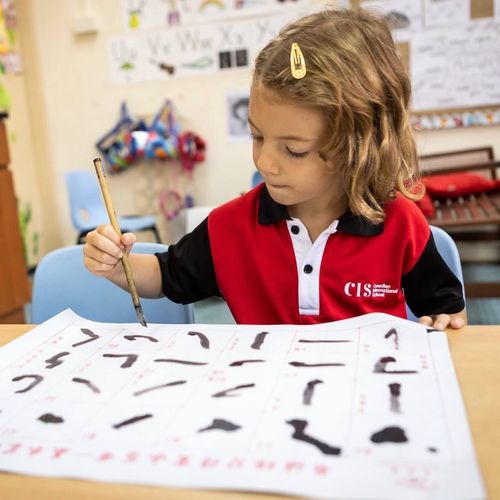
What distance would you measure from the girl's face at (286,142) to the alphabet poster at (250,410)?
20 centimetres

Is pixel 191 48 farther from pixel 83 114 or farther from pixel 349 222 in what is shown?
pixel 349 222

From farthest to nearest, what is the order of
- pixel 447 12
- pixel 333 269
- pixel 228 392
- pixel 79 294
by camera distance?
pixel 447 12, pixel 79 294, pixel 333 269, pixel 228 392

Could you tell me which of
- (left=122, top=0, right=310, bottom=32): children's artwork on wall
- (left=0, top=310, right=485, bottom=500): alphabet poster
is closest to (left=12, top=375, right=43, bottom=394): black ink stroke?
(left=0, top=310, right=485, bottom=500): alphabet poster

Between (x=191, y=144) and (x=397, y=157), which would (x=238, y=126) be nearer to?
(x=191, y=144)

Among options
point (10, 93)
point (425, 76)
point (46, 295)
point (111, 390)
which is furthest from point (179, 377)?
point (10, 93)

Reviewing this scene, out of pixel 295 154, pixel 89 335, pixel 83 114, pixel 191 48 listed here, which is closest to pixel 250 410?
pixel 89 335

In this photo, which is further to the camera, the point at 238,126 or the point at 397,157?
the point at 238,126

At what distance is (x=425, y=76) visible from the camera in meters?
2.77

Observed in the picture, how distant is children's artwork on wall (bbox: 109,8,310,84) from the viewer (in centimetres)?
295

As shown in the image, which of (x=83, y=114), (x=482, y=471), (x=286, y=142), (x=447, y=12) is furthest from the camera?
(x=83, y=114)

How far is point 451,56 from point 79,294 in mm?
2360

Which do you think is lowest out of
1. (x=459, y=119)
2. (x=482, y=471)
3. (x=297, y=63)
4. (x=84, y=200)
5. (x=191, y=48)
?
(x=84, y=200)

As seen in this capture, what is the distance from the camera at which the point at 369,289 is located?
809mm

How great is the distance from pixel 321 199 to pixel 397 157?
0.12 m
